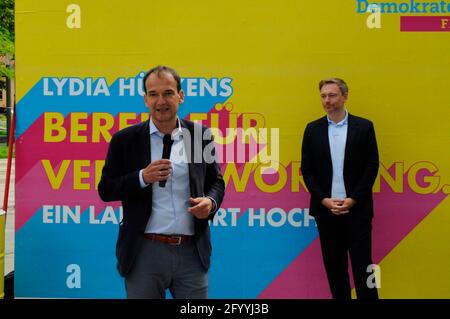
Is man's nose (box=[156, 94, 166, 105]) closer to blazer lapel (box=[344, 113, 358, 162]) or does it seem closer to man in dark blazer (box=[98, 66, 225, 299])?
man in dark blazer (box=[98, 66, 225, 299])

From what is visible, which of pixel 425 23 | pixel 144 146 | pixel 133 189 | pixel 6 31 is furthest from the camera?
pixel 6 31

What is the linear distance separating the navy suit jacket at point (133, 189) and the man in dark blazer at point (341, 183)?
102cm

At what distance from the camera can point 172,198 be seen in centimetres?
238

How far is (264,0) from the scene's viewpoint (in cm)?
351

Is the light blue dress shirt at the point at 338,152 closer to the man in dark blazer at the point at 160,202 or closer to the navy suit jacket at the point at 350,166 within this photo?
the navy suit jacket at the point at 350,166

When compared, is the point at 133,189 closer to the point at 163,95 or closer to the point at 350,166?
the point at 163,95

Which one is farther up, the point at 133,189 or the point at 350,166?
the point at 350,166

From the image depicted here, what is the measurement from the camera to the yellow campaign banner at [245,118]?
3.46 meters

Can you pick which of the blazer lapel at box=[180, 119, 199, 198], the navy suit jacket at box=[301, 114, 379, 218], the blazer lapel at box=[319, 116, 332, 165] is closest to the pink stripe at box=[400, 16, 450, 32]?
the navy suit jacket at box=[301, 114, 379, 218]

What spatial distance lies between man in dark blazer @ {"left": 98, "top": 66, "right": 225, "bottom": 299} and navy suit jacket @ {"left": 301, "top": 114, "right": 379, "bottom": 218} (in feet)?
3.40

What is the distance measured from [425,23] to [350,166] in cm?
105

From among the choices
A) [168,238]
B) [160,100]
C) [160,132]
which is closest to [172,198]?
[168,238]
